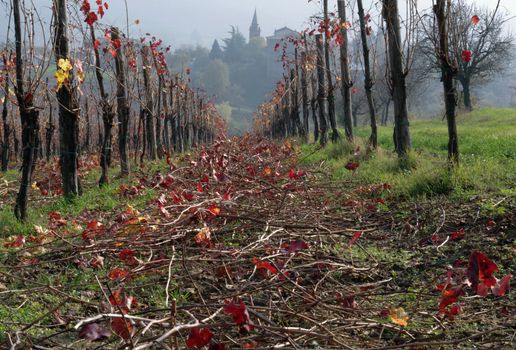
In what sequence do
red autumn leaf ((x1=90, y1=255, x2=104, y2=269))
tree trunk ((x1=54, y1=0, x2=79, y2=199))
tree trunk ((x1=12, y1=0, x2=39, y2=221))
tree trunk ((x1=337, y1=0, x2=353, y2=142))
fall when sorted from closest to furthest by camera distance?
red autumn leaf ((x1=90, y1=255, x2=104, y2=269))
tree trunk ((x1=12, y1=0, x2=39, y2=221))
tree trunk ((x1=54, y1=0, x2=79, y2=199))
tree trunk ((x1=337, y1=0, x2=353, y2=142))

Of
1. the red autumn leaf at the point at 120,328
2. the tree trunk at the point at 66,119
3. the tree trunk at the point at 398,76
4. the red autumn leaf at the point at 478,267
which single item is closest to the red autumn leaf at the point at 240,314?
the red autumn leaf at the point at 120,328

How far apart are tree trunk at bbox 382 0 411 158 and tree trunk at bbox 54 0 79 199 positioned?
533 centimetres

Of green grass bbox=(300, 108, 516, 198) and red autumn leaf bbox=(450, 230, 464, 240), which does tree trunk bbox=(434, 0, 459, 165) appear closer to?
green grass bbox=(300, 108, 516, 198)

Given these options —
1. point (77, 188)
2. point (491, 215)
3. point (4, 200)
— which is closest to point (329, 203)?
point (491, 215)

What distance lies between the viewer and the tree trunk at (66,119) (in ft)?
23.8

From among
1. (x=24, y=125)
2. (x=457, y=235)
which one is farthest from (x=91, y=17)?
(x=457, y=235)

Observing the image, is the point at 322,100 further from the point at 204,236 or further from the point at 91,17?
the point at 204,236

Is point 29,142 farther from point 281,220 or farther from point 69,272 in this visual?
point 281,220

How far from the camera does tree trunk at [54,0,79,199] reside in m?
7.27

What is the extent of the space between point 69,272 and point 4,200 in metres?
6.30

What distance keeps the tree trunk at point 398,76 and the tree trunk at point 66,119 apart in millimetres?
5326

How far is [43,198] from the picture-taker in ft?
28.0

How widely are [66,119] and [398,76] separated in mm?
5721

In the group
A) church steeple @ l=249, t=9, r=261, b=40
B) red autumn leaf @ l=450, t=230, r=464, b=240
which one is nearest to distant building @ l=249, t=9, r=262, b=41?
church steeple @ l=249, t=9, r=261, b=40
